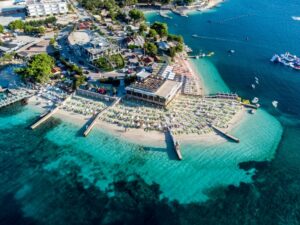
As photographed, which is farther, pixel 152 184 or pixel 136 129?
pixel 136 129

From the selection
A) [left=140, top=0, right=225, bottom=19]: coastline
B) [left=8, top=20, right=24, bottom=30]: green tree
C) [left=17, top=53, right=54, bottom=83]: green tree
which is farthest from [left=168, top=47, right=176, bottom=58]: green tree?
[left=8, top=20, right=24, bottom=30]: green tree

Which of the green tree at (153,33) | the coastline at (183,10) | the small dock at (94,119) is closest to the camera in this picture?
the small dock at (94,119)

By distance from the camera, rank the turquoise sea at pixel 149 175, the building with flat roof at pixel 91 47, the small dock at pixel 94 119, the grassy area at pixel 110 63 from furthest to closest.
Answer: the building with flat roof at pixel 91 47 → the grassy area at pixel 110 63 → the small dock at pixel 94 119 → the turquoise sea at pixel 149 175

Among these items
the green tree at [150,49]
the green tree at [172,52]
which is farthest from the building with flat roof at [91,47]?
the green tree at [172,52]

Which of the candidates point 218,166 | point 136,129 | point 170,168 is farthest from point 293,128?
point 136,129

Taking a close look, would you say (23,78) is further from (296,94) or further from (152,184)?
(296,94)

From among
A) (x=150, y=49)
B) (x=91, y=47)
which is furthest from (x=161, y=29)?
(x=91, y=47)

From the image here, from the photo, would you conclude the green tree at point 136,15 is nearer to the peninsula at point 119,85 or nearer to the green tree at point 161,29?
the peninsula at point 119,85
